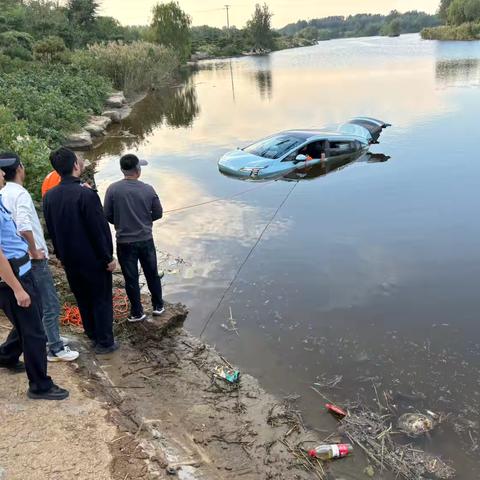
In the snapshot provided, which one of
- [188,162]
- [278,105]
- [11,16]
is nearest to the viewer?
[188,162]

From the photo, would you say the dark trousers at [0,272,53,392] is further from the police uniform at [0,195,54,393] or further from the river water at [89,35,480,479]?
the river water at [89,35,480,479]

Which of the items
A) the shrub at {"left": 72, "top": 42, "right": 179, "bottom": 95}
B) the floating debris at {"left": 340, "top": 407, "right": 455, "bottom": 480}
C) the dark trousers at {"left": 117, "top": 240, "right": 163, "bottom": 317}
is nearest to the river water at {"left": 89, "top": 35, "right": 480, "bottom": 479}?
the floating debris at {"left": 340, "top": 407, "right": 455, "bottom": 480}

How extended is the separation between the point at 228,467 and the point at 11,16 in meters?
42.3

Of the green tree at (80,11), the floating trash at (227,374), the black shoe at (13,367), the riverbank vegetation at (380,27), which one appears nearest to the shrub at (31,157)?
the black shoe at (13,367)

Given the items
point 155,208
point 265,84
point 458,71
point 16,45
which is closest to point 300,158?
point 155,208

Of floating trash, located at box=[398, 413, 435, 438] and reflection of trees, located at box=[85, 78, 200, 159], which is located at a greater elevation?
reflection of trees, located at box=[85, 78, 200, 159]

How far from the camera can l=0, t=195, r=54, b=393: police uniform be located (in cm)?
366

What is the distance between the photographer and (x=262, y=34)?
99.5m

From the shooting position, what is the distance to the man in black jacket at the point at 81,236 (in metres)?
4.52

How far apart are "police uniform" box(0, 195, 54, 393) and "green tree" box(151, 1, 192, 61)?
2281 inches

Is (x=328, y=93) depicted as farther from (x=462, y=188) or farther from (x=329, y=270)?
(x=329, y=270)

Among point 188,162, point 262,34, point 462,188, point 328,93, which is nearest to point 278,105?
point 328,93

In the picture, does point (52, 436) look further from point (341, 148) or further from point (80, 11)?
point (80, 11)

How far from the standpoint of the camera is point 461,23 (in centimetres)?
8962
